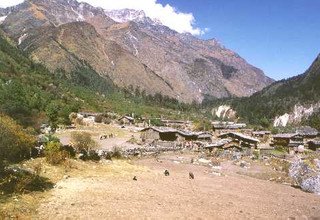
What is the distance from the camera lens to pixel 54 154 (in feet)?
140

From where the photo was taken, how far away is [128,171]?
46781mm

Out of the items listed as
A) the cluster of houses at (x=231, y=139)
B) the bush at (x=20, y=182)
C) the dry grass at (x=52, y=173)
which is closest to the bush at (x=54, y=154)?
the dry grass at (x=52, y=173)

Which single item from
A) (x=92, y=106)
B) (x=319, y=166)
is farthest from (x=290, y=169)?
(x=92, y=106)

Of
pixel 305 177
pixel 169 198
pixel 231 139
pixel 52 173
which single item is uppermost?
pixel 231 139

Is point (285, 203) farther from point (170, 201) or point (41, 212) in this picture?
point (41, 212)

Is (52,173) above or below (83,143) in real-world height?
below

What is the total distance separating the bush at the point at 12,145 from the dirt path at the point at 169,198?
546 centimetres

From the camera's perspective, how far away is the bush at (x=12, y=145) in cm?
3605

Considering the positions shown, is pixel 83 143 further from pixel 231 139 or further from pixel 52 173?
pixel 231 139

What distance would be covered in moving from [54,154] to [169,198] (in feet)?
44.6

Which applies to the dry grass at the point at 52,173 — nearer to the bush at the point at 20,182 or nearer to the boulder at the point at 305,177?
the bush at the point at 20,182

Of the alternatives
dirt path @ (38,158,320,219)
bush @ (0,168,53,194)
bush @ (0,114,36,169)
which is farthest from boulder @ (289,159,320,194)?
bush @ (0,114,36,169)

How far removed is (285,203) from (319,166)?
3027 centimetres

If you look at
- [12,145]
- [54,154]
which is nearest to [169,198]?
[54,154]
